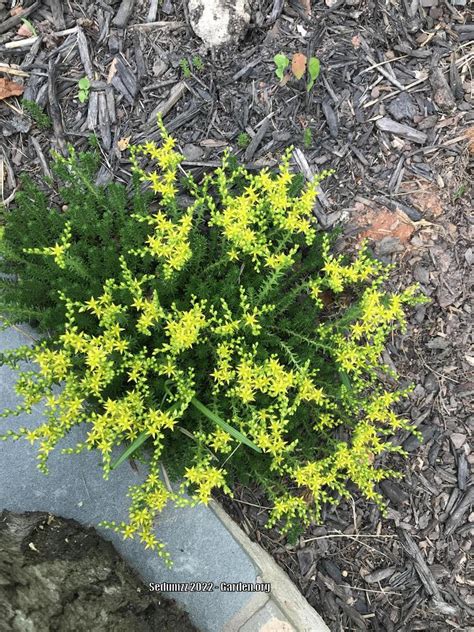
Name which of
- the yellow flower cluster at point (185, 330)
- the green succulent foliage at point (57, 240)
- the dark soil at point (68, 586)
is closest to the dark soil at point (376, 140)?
the green succulent foliage at point (57, 240)

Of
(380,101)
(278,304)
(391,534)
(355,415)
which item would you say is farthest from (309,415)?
(380,101)

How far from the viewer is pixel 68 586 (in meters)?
3.13

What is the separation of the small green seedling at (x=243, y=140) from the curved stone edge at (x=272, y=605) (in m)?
2.63

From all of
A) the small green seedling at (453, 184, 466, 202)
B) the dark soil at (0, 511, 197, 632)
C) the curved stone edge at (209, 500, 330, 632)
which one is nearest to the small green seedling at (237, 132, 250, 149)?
the small green seedling at (453, 184, 466, 202)

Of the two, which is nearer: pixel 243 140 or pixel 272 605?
pixel 272 605

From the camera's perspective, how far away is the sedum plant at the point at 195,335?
10.6 ft

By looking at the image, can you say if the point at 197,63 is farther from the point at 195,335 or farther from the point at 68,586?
the point at 68,586

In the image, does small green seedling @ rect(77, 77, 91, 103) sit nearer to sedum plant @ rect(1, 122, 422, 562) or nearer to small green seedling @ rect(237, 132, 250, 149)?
sedum plant @ rect(1, 122, 422, 562)

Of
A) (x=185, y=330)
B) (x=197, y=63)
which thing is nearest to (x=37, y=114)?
(x=197, y=63)

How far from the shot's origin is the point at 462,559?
432 centimetres

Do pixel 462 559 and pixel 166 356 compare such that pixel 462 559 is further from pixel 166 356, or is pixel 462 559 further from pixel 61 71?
pixel 61 71

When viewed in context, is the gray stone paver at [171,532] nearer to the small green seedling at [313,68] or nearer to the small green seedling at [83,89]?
the small green seedling at [83,89]

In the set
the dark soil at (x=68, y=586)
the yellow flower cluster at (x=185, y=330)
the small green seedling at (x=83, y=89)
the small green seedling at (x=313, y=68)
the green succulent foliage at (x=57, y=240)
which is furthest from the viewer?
the small green seedling at (x=83, y=89)

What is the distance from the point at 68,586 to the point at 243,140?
10.4 feet
